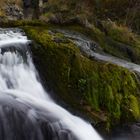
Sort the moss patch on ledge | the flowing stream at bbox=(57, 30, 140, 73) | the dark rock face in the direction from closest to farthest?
the moss patch on ledge < the flowing stream at bbox=(57, 30, 140, 73) < the dark rock face

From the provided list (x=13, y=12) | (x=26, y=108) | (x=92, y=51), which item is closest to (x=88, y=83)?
(x=26, y=108)

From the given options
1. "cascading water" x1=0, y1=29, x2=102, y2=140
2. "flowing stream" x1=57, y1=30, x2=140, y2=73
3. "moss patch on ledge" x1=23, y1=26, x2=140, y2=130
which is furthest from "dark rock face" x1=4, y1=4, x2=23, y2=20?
"moss patch on ledge" x1=23, y1=26, x2=140, y2=130

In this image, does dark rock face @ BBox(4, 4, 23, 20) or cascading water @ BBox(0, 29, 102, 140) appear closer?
cascading water @ BBox(0, 29, 102, 140)

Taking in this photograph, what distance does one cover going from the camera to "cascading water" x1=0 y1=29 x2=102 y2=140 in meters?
9.73

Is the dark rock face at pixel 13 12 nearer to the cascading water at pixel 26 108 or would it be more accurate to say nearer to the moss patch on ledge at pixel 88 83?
the cascading water at pixel 26 108

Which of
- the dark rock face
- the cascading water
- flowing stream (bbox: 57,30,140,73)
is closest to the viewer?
the cascading water

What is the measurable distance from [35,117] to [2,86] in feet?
4.58

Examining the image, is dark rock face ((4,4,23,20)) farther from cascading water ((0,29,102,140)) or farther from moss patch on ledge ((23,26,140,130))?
moss patch on ledge ((23,26,140,130))

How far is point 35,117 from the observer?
33.1 ft

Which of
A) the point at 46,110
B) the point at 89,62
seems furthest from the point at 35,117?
the point at 89,62

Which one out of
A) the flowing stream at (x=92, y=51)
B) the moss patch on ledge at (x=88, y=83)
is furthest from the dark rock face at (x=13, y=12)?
the moss patch on ledge at (x=88, y=83)

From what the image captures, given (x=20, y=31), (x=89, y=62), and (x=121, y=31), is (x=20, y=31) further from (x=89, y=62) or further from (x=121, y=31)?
(x=121, y=31)

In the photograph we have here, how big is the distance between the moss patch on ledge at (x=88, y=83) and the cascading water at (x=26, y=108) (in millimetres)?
399

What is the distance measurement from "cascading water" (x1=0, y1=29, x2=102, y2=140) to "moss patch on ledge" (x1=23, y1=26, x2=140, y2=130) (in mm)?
399
